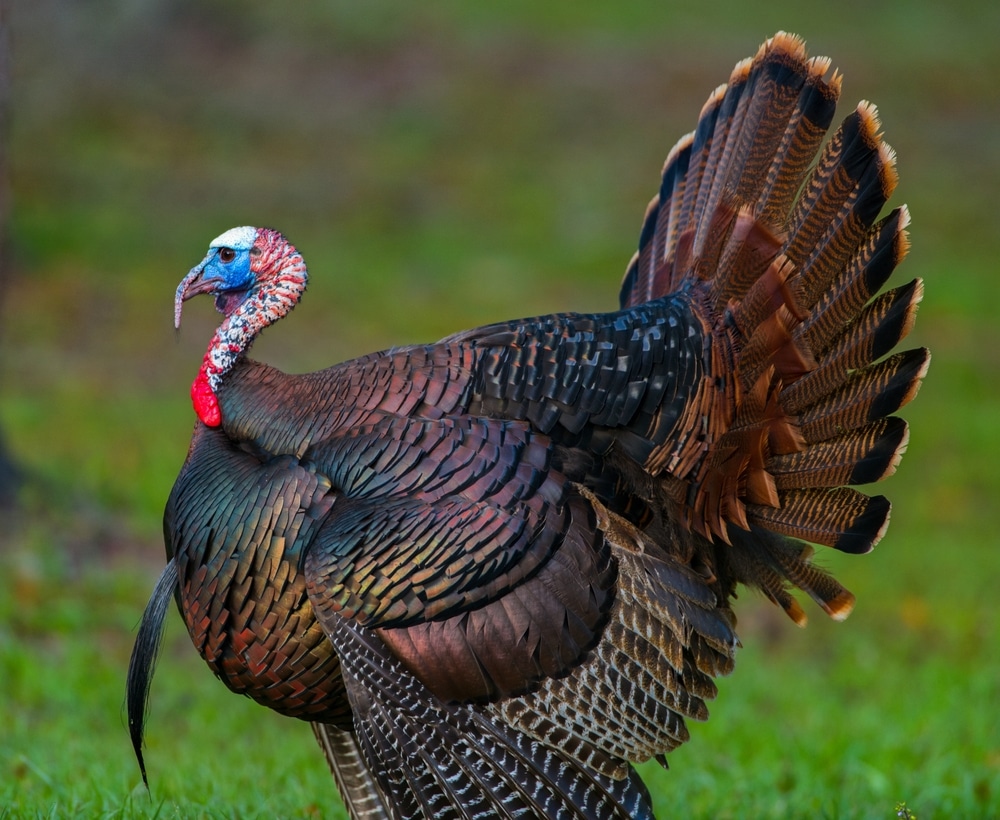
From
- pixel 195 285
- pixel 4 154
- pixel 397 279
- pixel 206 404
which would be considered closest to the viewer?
pixel 206 404

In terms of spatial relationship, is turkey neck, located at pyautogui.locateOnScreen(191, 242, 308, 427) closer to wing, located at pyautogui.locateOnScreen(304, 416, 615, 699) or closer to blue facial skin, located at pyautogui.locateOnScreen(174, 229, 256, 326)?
blue facial skin, located at pyautogui.locateOnScreen(174, 229, 256, 326)

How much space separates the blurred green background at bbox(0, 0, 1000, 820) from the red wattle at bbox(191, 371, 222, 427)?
1.19 meters

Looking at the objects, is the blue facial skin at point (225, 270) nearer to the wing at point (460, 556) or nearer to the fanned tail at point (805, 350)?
the wing at point (460, 556)

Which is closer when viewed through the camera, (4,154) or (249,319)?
(249,319)

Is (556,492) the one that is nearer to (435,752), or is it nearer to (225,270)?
(435,752)

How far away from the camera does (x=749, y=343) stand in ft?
13.4

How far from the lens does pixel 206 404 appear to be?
397cm

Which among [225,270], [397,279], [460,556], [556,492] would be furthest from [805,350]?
[397,279]

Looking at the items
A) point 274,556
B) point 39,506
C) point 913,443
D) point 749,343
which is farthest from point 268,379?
point 913,443

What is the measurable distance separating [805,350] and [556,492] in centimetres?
93

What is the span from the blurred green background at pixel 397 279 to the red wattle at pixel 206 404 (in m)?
1.19

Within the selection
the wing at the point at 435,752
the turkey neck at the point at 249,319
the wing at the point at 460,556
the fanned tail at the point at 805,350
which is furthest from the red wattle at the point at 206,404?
the fanned tail at the point at 805,350

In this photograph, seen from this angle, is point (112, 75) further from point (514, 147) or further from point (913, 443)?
point (913, 443)

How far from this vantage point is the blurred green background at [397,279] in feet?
18.5
